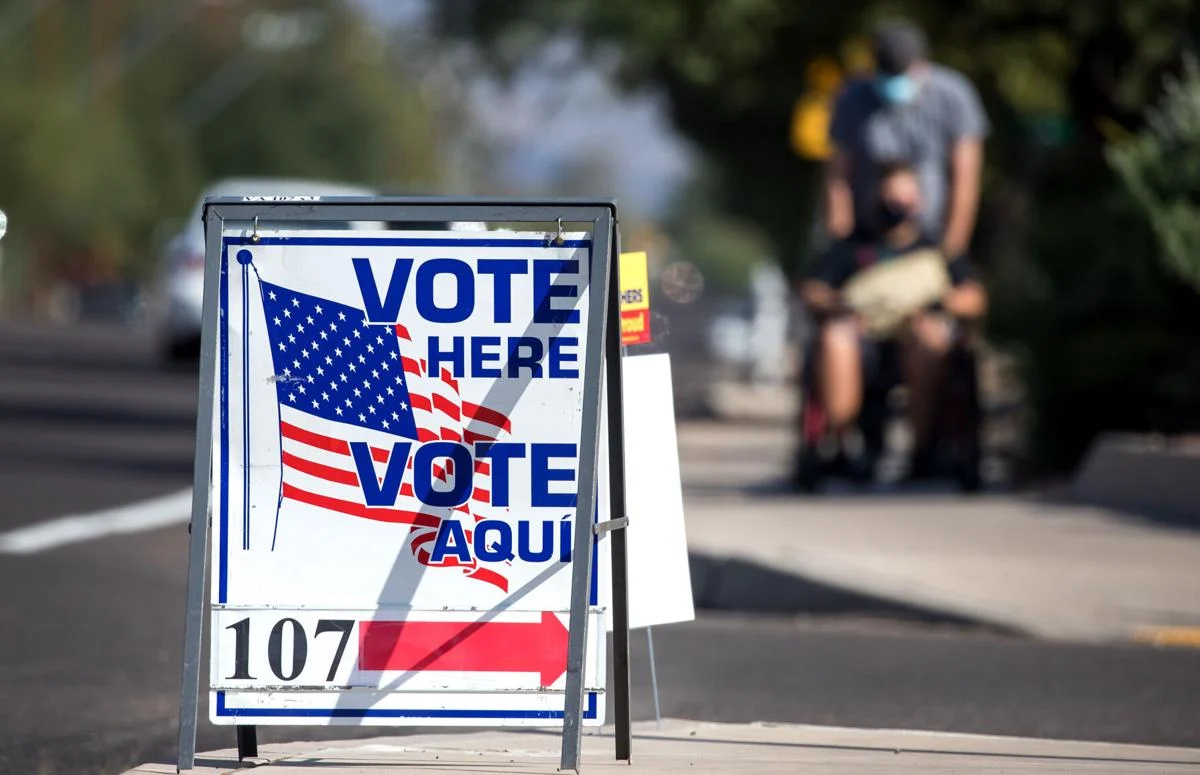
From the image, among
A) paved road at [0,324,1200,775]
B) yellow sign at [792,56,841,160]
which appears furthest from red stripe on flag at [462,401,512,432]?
yellow sign at [792,56,841,160]

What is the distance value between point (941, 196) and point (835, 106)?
742 millimetres

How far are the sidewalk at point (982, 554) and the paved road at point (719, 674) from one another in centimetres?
15

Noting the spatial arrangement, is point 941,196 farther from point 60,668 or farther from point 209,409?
point 209,409

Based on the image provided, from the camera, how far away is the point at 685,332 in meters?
65.8

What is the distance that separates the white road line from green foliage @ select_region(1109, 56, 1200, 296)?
5.00 metres

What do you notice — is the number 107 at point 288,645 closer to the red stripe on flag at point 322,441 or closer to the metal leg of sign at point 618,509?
the red stripe on flag at point 322,441

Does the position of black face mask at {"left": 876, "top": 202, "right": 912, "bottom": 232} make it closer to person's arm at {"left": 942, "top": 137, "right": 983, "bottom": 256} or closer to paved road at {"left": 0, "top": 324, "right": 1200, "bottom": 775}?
person's arm at {"left": 942, "top": 137, "right": 983, "bottom": 256}

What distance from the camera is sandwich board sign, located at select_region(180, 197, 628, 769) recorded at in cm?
516

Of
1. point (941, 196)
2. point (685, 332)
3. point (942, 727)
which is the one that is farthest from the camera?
point (685, 332)

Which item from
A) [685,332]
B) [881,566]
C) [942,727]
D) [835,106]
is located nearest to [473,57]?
[835,106]

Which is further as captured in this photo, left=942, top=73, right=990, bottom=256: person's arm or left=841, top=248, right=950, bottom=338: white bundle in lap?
left=942, top=73, right=990, bottom=256: person's arm

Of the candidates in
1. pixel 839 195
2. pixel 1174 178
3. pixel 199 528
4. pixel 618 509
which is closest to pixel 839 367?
pixel 839 195

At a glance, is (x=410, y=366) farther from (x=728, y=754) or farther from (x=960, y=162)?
(x=960, y=162)

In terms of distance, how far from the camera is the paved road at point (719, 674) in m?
6.49
